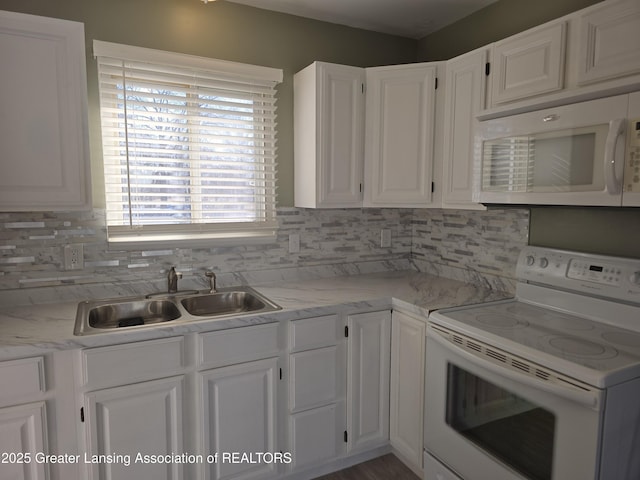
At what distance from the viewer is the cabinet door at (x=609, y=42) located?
56.6 inches

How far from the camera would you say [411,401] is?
2133 mm

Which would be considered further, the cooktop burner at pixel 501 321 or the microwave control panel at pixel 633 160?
the cooktop burner at pixel 501 321

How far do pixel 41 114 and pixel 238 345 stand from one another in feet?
4.07

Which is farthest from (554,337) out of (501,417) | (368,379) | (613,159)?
(368,379)

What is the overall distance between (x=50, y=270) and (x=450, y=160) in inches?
82.6

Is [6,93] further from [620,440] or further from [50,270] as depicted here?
[620,440]

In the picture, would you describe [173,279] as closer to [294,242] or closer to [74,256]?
[74,256]

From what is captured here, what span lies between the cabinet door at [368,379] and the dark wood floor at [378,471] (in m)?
0.12

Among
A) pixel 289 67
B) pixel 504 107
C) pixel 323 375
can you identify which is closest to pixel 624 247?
pixel 504 107

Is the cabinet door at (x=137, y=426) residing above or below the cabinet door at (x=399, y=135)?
below

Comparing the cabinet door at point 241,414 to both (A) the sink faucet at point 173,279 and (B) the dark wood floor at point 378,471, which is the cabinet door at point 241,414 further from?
(A) the sink faucet at point 173,279

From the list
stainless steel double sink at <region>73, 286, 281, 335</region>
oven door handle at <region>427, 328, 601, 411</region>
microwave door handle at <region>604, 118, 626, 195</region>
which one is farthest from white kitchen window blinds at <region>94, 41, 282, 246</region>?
microwave door handle at <region>604, 118, 626, 195</region>

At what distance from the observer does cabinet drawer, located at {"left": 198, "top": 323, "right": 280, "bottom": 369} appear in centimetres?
184

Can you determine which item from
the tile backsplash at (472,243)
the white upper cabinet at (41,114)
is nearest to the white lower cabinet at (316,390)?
the tile backsplash at (472,243)
